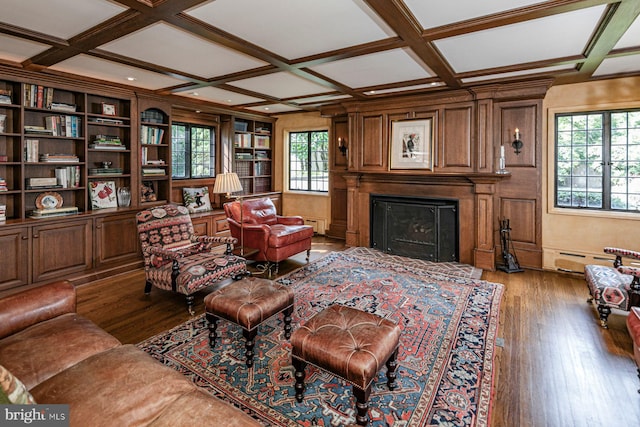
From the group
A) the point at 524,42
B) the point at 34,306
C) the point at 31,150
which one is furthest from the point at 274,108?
the point at 34,306

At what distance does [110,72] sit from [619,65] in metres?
6.06

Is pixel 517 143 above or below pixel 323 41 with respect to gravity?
below

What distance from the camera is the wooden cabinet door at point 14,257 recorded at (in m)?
3.60

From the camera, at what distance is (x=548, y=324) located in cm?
313

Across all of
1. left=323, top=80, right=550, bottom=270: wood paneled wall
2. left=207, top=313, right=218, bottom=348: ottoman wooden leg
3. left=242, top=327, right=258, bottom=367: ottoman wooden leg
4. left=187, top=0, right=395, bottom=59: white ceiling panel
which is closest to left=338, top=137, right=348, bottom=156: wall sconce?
left=323, top=80, right=550, bottom=270: wood paneled wall

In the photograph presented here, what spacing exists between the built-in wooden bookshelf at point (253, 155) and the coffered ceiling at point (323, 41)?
7.83 feet

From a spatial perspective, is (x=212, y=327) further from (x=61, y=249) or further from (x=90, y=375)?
(x=61, y=249)

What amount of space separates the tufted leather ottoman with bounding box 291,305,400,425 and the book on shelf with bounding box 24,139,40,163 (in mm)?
4116

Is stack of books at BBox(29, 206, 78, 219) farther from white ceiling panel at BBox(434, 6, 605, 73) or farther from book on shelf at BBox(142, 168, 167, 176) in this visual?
white ceiling panel at BBox(434, 6, 605, 73)

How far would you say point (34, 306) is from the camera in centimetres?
201

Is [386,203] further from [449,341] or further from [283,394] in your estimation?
[283,394]

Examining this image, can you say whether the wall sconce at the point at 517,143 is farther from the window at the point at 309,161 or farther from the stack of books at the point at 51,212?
the stack of books at the point at 51,212

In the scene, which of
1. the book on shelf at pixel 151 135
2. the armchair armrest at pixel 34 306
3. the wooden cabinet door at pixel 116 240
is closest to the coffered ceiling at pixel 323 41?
the book on shelf at pixel 151 135

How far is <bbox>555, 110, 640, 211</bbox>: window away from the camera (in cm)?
432
